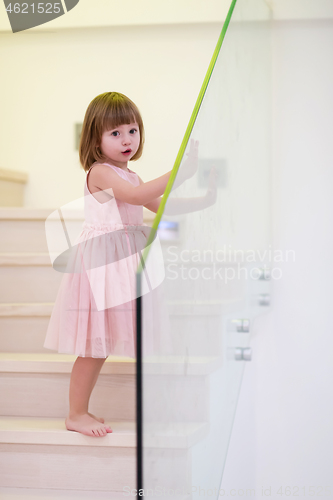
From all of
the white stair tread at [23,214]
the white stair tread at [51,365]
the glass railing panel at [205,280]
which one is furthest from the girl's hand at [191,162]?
the white stair tread at [23,214]

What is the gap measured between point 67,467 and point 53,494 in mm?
72

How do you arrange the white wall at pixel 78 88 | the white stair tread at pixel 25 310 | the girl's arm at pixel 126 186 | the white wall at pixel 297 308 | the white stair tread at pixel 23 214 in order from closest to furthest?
the girl's arm at pixel 126 186, the white stair tread at pixel 25 310, the white stair tread at pixel 23 214, the white wall at pixel 297 308, the white wall at pixel 78 88

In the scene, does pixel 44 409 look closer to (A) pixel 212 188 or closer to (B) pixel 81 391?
(B) pixel 81 391

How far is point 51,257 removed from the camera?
1.79m

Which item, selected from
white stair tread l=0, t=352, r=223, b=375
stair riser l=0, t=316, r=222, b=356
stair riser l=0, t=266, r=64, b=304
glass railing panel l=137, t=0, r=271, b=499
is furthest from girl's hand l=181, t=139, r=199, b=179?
stair riser l=0, t=266, r=64, b=304

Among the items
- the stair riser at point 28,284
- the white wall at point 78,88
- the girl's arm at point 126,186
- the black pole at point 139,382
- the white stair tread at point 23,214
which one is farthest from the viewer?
the white wall at point 78,88

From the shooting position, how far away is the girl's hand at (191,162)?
89 centimetres

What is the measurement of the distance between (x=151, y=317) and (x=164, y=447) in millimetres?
234

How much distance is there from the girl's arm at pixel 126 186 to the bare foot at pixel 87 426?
568 mm

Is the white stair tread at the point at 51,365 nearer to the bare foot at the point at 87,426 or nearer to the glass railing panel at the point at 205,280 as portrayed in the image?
the bare foot at the point at 87,426

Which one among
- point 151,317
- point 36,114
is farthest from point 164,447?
point 36,114

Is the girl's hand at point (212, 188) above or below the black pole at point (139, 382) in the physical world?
above

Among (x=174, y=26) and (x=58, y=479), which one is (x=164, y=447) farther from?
(x=174, y=26)

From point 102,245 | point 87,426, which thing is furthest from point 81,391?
point 102,245
